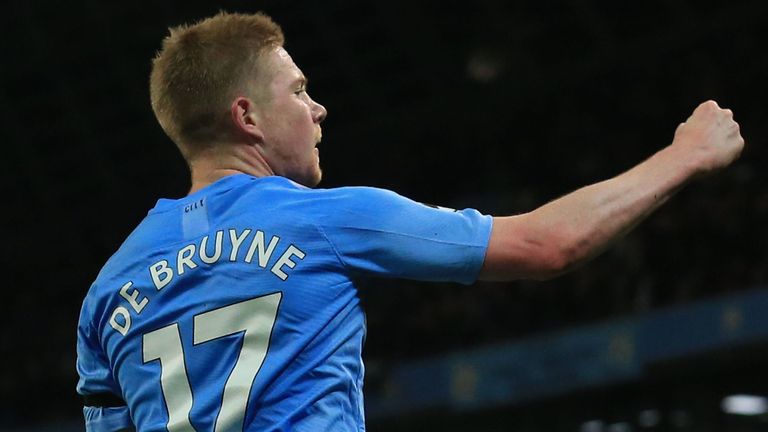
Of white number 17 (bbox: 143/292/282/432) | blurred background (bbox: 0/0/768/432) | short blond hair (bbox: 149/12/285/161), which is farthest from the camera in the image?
blurred background (bbox: 0/0/768/432)

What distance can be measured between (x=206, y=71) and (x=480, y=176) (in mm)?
15113

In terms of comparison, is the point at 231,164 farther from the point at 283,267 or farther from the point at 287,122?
the point at 283,267

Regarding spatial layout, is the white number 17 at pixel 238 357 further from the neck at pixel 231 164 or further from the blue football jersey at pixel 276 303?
the neck at pixel 231 164

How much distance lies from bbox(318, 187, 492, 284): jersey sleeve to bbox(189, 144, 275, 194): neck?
284 mm

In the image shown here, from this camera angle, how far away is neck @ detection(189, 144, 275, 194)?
2.53 m

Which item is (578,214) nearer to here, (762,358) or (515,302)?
(762,358)

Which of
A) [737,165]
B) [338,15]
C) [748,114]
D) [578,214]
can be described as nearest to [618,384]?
[737,165]

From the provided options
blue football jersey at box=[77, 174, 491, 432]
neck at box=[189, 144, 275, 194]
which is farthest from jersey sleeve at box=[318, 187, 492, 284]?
neck at box=[189, 144, 275, 194]

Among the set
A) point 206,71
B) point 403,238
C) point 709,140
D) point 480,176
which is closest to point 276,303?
point 403,238

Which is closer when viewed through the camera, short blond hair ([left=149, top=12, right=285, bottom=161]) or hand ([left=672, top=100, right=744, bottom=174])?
hand ([left=672, top=100, right=744, bottom=174])

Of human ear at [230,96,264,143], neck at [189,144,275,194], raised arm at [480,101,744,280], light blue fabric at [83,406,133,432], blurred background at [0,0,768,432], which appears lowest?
light blue fabric at [83,406,133,432]

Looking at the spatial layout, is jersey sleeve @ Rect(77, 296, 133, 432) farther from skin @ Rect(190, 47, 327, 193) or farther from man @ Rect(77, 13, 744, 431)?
skin @ Rect(190, 47, 327, 193)

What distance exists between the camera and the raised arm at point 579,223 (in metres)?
2.27

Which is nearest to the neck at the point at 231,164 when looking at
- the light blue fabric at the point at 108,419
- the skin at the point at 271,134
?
the skin at the point at 271,134
